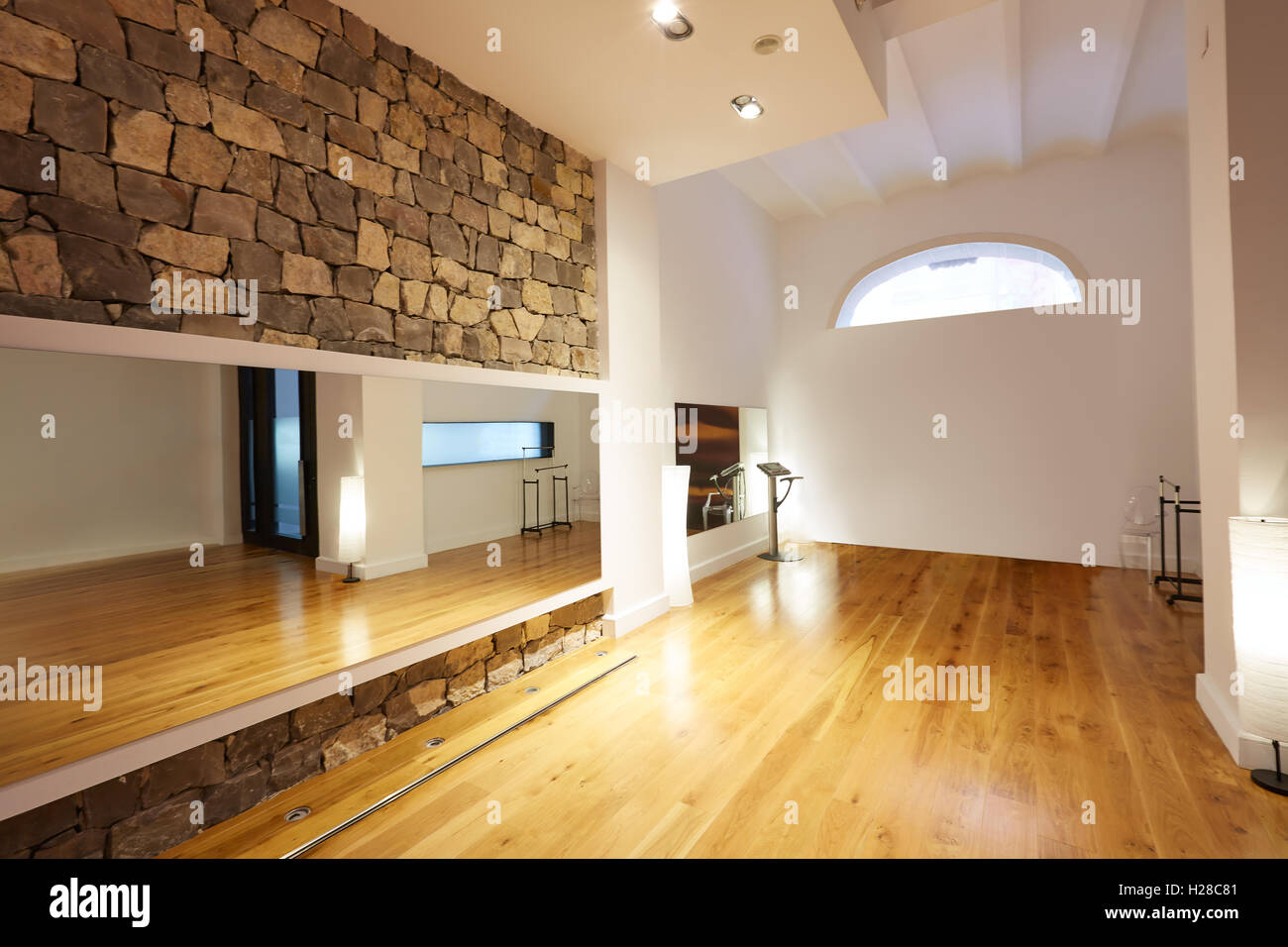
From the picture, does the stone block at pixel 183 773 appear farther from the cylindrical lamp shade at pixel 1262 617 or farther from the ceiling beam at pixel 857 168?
the ceiling beam at pixel 857 168

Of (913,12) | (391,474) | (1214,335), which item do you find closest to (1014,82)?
(913,12)

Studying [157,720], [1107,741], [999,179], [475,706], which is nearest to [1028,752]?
[1107,741]

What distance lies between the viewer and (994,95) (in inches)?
173

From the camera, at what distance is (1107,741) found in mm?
2326

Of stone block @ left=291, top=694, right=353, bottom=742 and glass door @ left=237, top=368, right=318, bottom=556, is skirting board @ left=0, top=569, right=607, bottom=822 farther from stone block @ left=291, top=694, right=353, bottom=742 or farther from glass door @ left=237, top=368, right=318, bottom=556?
glass door @ left=237, top=368, right=318, bottom=556

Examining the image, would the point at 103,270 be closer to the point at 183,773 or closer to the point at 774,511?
the point at 183,773

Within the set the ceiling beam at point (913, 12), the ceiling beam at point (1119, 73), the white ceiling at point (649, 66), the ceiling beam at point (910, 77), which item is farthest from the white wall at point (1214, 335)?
the ceiling beam at point (910, 77)

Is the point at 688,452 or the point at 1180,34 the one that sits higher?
the point at 1180,34

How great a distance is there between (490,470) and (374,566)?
2.49 feet

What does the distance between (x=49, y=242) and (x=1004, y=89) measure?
17.7 ft

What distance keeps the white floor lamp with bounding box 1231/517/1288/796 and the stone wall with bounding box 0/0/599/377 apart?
2930 mm

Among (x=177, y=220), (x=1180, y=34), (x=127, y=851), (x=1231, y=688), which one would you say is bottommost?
(x=127, y=851)
